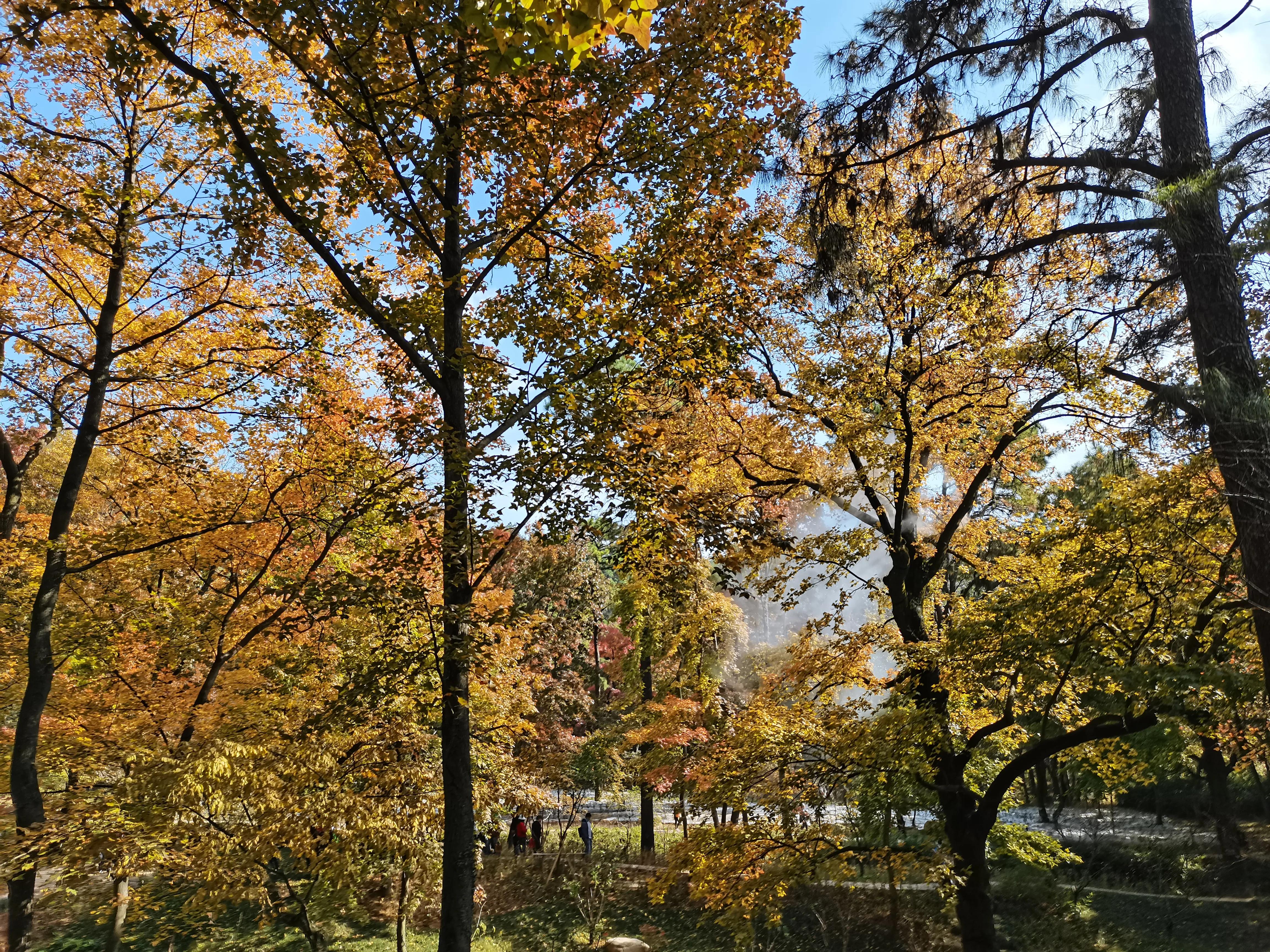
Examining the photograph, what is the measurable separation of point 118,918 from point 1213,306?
13.5 m

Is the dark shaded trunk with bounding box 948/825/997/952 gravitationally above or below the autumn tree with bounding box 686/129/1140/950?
below

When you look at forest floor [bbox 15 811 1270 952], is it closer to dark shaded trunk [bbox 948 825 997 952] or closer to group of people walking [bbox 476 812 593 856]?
group of people walking [bbox 476 812 593 856]

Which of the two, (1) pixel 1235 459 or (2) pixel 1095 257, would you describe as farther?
(2) pixel 1095 257

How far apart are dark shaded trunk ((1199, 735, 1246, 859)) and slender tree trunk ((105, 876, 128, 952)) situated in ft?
60.7

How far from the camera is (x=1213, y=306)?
455 cm

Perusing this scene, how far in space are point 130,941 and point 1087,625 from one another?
14494mm

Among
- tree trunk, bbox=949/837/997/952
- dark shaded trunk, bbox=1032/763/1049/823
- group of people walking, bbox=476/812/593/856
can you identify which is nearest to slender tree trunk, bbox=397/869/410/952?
group of people walking, bbox=476/812/593/856

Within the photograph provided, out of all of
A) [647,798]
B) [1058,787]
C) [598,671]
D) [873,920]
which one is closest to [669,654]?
[647,798]

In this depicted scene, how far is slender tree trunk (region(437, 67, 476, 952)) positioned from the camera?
4637 millimetres

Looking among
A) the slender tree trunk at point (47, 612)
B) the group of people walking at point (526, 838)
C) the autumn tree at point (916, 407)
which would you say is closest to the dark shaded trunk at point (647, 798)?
the group of people walking at point (526, 838)

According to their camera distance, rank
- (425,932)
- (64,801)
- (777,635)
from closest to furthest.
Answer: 1. (64,801)
2. (425,932)
3. (777,635)

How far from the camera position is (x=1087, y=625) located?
20.2ft

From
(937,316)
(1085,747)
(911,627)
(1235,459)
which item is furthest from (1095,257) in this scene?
(1085,747)

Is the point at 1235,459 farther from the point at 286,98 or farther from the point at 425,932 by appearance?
the point at 425,932
